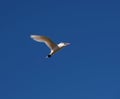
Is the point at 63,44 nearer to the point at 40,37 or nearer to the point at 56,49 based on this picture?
the point at 56,49

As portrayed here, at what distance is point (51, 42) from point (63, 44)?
1.48m

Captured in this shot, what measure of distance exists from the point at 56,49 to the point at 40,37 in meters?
1.91

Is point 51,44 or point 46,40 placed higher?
point 46,40

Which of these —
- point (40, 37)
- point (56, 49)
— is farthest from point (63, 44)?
point (40, 37)

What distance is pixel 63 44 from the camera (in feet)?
67.7

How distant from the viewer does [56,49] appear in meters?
20.7

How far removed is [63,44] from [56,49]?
2.60ft

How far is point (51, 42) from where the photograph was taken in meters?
21.5

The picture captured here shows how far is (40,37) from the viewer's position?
21.0 metres

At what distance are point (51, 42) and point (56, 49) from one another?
47.6 inches

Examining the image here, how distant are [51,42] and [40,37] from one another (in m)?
1.23
